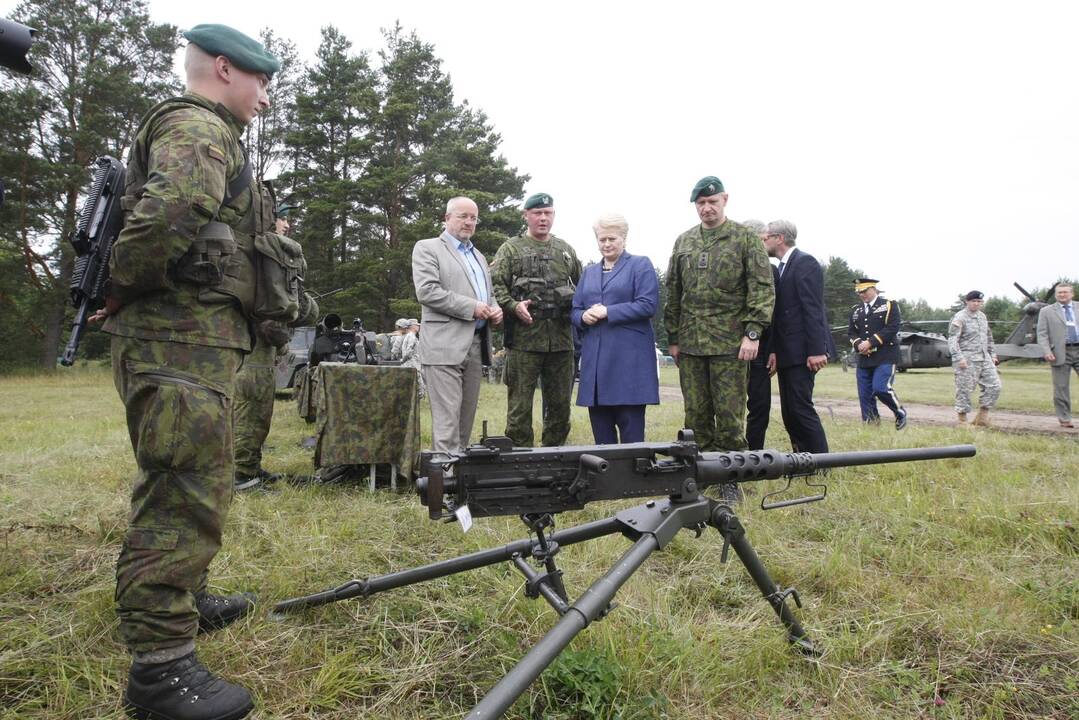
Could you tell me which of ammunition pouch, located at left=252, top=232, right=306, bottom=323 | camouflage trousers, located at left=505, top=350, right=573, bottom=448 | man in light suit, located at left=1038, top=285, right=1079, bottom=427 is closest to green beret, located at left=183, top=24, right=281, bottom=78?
ammunition pouch, located at left=252, top=232, right=306, bottom=323

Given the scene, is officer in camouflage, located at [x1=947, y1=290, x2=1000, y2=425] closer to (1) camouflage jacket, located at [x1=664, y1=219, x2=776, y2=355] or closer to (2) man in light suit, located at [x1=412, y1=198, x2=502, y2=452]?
(1) camouflage jacket, located at [x1=664, y1=219, x2=776, y2=355]

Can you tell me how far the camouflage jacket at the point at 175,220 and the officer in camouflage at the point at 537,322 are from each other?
9.65ft

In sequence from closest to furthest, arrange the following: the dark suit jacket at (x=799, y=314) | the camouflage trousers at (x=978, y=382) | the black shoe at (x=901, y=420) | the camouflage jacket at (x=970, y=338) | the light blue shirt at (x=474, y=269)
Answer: the light blue shirt at (x=474, y=269)
the dark suit jacket at (x=799, y=314)
the black shoe at (x=901, y=420)
the camouflage trousers at (x=978, y=382)
the camouflage jacket at (x=970, y=338)

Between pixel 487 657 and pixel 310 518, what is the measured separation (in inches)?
75.8

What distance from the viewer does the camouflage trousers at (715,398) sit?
4.60 meters

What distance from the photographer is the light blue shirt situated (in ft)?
15.9

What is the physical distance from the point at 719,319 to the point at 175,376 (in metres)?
3.81

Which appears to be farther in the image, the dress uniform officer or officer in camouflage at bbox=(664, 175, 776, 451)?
the dress uniform officer

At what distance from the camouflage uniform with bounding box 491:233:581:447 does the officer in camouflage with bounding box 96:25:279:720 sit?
3.02 m

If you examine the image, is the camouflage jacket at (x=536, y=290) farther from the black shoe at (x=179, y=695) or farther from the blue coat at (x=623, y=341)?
the black shoe at (x=179, y=695)

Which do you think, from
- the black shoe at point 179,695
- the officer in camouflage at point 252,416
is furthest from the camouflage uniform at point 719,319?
the black shoe at point 179,695

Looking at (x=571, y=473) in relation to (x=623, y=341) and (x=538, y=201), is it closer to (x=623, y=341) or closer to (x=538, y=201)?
(x=623, y=341)

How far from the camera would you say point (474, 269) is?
4.92 meters

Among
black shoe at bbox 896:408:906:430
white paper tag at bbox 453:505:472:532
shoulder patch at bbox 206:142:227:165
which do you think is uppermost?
shoulder patch at bbox 206:142:227:165
